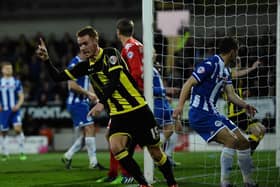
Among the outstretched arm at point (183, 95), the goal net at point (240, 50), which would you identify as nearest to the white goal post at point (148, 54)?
the goal net at point (240, 50)

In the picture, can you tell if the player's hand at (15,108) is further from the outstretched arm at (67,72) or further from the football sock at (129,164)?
the football sock at (129,164)

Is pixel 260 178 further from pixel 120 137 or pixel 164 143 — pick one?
pixel 120 137

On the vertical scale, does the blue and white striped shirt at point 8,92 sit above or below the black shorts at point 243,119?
below

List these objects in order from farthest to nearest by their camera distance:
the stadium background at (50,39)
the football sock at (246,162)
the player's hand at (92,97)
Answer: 1. the stadium background at (50,39)
2. the player's hand at (92,97)
3. the football sock at (246,162)

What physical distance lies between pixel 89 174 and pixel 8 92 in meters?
5.14

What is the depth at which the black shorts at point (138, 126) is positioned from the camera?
654cm

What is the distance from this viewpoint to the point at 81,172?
10000mm

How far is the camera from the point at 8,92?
555 inches

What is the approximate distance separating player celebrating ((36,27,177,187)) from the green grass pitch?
140 centimetres

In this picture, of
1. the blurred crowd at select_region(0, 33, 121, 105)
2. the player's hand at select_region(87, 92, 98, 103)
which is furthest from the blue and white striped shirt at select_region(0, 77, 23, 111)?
the blurred crowd at select_region(0, 33, 121, 105)

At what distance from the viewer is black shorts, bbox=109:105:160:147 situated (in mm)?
6535

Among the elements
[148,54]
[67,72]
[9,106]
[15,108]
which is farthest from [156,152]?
[9,106]

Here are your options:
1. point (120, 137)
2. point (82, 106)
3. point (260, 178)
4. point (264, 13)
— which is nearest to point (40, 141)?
point (82, 106)

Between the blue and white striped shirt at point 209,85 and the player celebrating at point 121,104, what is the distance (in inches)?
31.2
